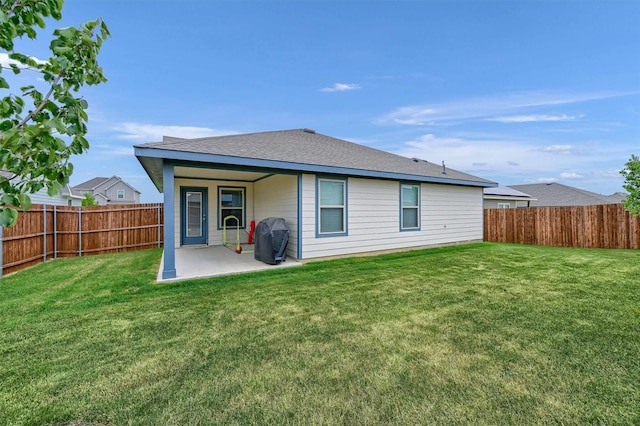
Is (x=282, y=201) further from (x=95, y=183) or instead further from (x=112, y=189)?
(x=95, y=183)

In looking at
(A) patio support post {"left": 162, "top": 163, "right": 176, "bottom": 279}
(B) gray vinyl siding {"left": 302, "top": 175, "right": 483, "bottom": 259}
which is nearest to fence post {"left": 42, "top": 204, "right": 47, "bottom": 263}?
(A) patio support post {"left": 162, "top": 163, "right": 176, "bottom": 279}

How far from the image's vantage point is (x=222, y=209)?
10.3 m

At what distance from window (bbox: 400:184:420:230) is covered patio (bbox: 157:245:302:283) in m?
4.14

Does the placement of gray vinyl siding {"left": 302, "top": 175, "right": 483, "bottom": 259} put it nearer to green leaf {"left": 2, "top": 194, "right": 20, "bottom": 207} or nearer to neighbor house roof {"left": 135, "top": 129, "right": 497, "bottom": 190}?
neighbor house roof {"left": 135, "top": 129, "right": 497, "bottom": 190}

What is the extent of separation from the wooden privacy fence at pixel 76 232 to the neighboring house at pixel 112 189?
26.4 meters

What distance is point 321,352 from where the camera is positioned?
2.67 m

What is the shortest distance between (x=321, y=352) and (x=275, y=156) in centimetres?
518

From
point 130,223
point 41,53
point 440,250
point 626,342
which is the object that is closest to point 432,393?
point 626,342

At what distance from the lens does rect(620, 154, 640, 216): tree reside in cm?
555

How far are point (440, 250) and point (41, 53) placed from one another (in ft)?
32.2

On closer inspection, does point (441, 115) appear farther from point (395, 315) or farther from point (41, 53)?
point (41, 53)

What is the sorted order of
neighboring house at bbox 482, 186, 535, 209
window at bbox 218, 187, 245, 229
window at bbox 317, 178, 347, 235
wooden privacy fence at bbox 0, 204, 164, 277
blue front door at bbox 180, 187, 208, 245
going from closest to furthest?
wooden privacy fence at bbox 0, 204, 164, 277, window at bbox 317, 178, 347, 235, blue front door at bbox 180, 187, 208, 245, window at bbox 218, 187, 245, 229, neighboring house at bbox 482, 186, 535, 209

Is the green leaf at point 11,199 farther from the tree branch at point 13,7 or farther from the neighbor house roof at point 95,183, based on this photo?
the neighbor house roof at point 95,183

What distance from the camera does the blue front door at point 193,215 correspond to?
976cm
